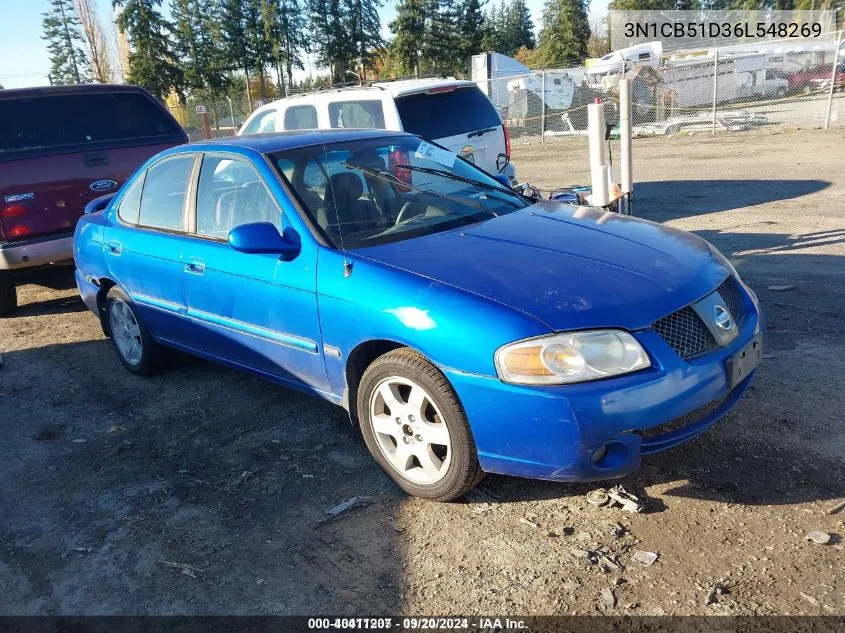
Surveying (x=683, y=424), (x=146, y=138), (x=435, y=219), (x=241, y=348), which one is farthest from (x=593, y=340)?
(x=146, y=138)

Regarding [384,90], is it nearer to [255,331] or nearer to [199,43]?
[255,331]

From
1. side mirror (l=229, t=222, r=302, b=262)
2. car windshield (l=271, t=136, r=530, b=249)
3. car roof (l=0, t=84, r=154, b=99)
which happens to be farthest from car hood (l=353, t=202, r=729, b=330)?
car roof (l=0, t=84, r=154, b=99)

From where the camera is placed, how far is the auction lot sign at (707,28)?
3903cm

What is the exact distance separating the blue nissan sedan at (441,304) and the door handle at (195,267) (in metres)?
0.02

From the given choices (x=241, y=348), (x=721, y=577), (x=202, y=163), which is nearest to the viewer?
(x=721, y=577)

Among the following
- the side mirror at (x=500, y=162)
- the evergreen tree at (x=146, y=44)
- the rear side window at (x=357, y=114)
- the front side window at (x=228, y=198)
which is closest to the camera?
the front side window at (x=228, y=198)

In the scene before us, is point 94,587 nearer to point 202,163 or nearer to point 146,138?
point 202,163

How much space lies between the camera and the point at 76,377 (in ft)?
17.9

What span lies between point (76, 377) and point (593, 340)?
4247 millimetres

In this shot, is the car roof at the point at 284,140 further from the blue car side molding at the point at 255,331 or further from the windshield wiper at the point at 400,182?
the blue car side molding at the point at 255,331

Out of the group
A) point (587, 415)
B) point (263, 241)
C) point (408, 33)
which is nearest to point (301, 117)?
point (263, 241)

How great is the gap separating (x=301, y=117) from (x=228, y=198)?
521 centimetres

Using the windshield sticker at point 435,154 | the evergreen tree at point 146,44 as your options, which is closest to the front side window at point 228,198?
the windshield sticker at point 435,154

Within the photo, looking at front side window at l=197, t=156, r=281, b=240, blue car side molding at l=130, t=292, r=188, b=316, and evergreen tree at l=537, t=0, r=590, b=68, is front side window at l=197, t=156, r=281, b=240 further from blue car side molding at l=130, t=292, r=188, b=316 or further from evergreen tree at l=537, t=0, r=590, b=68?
evergreen tree at l=537, t=0, r=590, b=68
